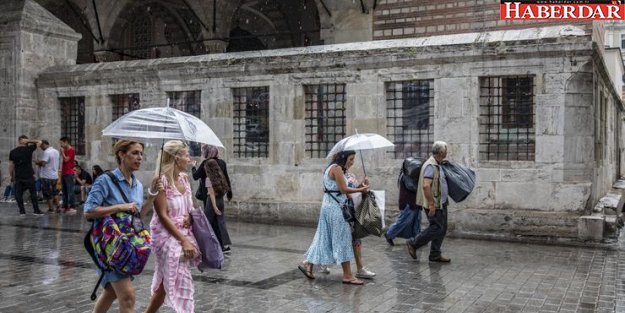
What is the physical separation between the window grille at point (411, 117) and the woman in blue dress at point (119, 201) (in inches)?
292

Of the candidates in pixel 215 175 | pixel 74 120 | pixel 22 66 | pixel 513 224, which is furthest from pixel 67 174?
pixel 513 224

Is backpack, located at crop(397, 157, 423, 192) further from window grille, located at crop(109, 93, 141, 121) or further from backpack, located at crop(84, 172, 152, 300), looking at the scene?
window grille, located at crop(109, 93, 141, 121)

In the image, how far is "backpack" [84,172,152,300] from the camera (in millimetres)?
4379

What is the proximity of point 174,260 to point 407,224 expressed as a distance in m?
5.33

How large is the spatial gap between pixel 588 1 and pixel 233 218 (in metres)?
10.5

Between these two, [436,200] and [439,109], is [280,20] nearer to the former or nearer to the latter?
[439,109]

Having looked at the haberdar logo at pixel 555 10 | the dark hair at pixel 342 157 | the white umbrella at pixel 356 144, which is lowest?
the dark hair at pixel 342 157

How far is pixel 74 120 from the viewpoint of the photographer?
50.5 feet

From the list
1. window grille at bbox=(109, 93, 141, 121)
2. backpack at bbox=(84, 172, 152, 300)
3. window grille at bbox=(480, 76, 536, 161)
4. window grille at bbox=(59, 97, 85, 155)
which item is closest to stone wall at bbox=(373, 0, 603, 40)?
window grille at bbox=(480, 76, 536, 161)

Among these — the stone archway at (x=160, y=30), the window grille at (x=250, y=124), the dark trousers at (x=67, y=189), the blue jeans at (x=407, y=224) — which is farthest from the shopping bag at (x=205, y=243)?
the stone archway at (x=160, y=30)

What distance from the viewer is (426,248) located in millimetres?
9781

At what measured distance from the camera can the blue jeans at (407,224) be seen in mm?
9633

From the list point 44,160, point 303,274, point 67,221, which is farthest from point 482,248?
point 44,160

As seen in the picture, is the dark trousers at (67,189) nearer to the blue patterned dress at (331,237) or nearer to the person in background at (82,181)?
the person in background at (82,181)
